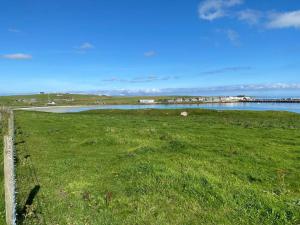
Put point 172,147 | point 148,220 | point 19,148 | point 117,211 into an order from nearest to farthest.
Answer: point 148,220, point 117,211, point 172,147, point 19,148

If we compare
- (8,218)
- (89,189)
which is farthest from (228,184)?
(8,218)

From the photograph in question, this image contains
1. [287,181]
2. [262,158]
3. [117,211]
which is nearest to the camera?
[117,211]

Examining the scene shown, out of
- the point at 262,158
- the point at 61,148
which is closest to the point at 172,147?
the point at 262,158

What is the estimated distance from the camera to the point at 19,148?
23312mm

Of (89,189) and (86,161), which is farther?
(86,161)

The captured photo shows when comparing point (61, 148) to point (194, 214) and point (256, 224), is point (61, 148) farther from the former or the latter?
point (256, 224)

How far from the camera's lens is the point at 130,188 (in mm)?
12891

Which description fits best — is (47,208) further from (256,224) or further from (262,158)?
(262,158)

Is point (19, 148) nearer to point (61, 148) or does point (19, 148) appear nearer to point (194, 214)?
point (61, 148)

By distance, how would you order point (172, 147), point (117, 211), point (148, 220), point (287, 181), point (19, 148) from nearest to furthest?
point (148, 220), point (117, 211), point (287, 181), point (172, 147), point (19, 148)

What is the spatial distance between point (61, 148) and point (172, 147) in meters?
8.13

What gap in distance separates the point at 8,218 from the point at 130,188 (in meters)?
4.98

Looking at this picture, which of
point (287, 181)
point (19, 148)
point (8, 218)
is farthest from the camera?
point (19, 148)

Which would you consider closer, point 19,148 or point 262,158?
point 262,158
